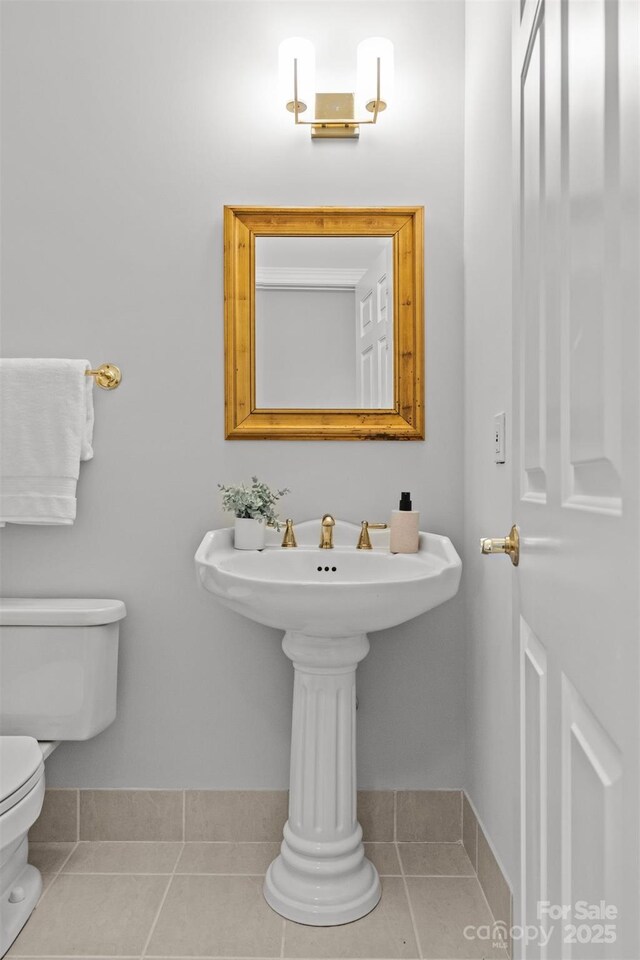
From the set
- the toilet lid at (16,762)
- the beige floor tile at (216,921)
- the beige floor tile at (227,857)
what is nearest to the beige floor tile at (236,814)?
the beige floor tile at (227,857)

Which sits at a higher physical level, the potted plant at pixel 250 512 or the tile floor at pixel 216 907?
the potted plant at pixel 250 512

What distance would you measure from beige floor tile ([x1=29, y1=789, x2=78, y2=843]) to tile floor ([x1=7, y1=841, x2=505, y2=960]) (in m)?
0.03

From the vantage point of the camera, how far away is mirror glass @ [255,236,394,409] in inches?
69.1

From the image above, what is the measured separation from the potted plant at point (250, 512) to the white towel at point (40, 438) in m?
0.43

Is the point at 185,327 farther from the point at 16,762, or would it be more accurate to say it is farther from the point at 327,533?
the point at 16,762

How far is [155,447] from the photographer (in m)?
1.76

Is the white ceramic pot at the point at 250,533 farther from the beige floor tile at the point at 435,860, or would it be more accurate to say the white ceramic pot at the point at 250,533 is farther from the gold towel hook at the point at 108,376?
the beige floor tile at the point at 435,860

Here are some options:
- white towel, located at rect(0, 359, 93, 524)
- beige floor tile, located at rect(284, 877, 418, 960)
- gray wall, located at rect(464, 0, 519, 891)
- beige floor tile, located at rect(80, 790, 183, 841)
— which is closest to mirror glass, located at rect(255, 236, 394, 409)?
gray wall, located at rect(464, 0, 519, 891)

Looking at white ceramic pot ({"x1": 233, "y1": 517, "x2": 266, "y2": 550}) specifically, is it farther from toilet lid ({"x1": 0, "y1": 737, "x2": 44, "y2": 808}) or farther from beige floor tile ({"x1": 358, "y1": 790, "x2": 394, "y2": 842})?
beige floor tile ({"x1": 358, "y1": 790, "x2": 394, "y2": 842})

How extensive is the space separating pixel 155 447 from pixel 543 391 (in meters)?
1.25

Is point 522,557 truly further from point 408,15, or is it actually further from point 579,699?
point 408,15

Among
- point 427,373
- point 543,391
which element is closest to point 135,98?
point 427,373

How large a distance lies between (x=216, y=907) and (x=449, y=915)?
54 cm

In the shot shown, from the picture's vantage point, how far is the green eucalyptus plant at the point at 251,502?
1.64 meters
